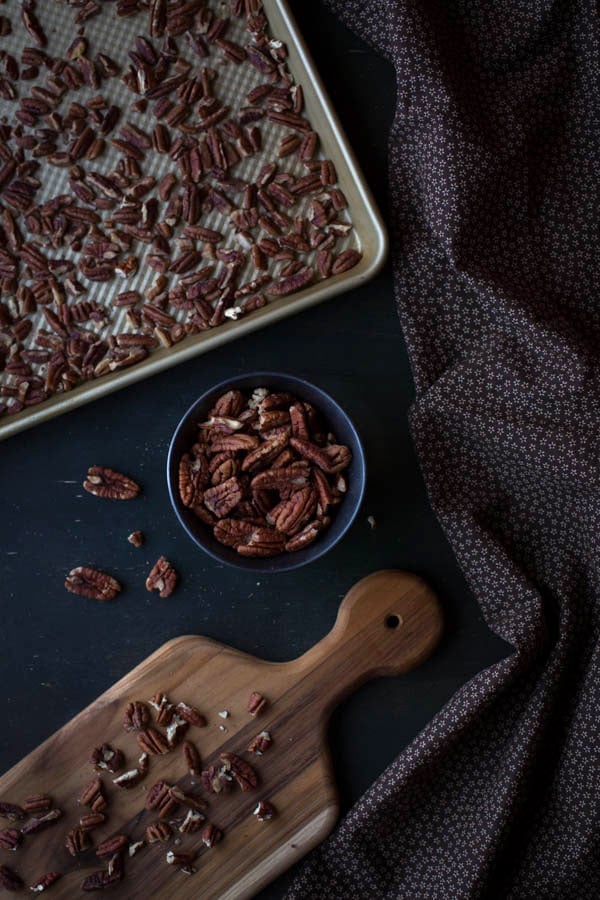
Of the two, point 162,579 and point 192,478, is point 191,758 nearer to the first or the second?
point 162,579

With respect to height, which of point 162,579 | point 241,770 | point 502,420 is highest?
point 502,420

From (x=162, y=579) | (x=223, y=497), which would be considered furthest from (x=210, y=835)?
(x=223, y=497)

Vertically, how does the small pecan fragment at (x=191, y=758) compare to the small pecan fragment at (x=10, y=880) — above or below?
above

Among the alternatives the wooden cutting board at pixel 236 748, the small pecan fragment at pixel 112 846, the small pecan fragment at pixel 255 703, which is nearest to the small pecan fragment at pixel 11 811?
the wooden cutting board at pixel 236 748

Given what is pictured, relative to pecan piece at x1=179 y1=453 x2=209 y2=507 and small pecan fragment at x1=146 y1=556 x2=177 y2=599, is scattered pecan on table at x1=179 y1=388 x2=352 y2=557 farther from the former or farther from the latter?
small pecan fragment at x1=146 y1=556 x2=177 y2=599

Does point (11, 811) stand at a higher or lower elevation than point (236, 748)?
lower

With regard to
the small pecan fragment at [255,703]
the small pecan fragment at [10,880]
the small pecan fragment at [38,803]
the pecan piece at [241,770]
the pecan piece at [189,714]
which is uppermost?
the small pecan fragment at [255,703]

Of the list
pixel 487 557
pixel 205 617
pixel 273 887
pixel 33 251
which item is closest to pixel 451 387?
pixel 487 557

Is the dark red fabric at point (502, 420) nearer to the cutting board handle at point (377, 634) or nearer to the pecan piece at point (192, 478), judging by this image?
the cutting board handle at point (377, 634)
